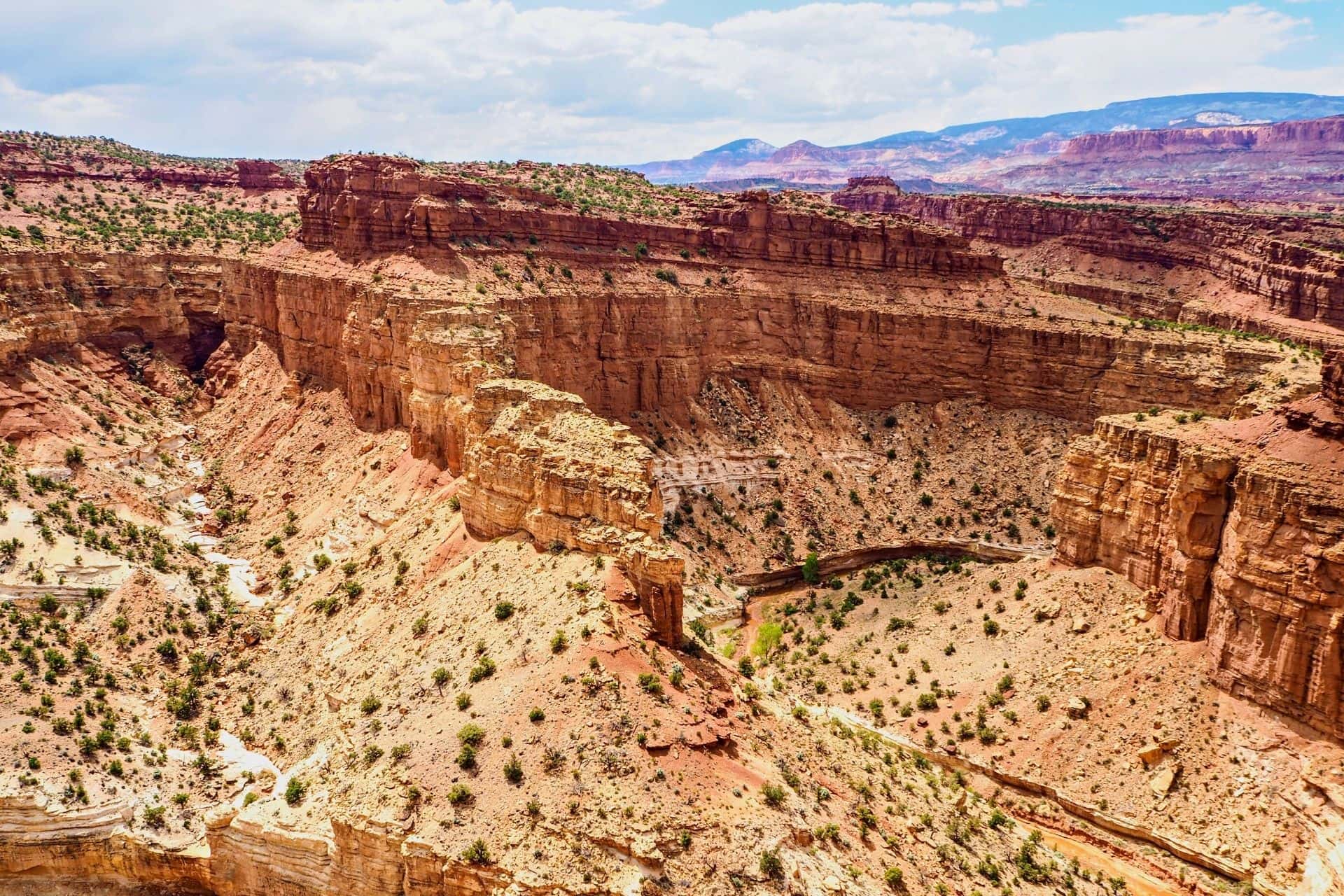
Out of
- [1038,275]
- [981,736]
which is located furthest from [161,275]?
[1038,275]

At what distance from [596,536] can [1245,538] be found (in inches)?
1019

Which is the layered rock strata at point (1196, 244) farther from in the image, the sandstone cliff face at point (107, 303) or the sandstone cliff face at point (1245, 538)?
the sandstone cliff face at point (107, 303)

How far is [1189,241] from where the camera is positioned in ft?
391

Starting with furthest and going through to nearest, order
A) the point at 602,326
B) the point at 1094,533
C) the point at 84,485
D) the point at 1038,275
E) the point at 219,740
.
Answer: the point at 1038,275, the point at 602,326, the point at 84,485, the point at 1094,533, the point at 219,740

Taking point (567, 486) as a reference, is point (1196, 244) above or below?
above

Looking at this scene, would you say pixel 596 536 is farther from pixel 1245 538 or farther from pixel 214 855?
pixel 1245 538

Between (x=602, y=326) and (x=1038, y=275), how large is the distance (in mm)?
73825

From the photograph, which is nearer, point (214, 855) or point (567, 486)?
point (214, 855)

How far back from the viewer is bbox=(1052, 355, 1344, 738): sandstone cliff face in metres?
34.8

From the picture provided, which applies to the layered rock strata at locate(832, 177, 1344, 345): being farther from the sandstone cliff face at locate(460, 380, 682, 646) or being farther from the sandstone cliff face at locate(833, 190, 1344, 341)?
the sandstone cliff face at locate(460, 380, 682, 646)

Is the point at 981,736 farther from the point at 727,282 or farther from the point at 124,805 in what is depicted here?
the point at 727,282

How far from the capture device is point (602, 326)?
68.7 meters

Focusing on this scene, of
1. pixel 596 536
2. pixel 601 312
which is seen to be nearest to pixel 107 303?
pixel 601 312

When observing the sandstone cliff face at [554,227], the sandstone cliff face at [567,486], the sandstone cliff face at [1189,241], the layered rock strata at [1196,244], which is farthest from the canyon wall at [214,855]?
the sandstone cliff face at [1189,241]
